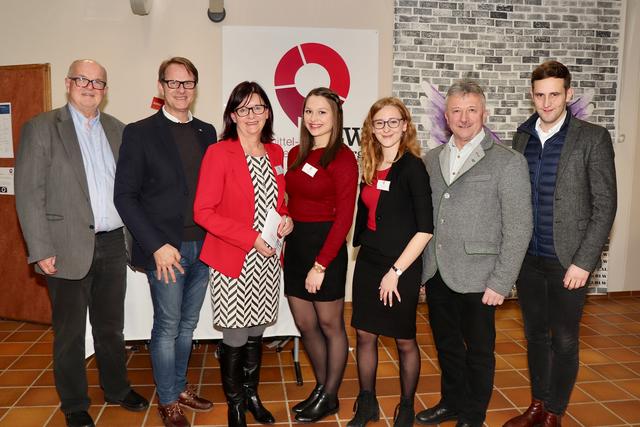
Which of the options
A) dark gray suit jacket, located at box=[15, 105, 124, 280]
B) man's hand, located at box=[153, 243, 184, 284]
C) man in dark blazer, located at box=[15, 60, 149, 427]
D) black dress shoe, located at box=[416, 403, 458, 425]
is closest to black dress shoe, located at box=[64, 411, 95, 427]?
man in dark blazer, located at box=[15, 60, 149, 427]

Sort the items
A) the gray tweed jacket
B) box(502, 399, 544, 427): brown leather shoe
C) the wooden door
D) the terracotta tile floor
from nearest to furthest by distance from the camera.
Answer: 1. the gray tweed jacket
2. box(502, 399, 544, 427): brown leather shoe
3. the terracotta tile floor
4. the wooden door

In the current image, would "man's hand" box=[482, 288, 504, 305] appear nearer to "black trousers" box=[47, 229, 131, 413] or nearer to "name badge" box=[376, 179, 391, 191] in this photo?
"name badge" box=[376, 179, 391, 191]

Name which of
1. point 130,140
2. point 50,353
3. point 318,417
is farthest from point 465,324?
point 50,353

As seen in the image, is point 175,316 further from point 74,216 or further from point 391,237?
point 391,237

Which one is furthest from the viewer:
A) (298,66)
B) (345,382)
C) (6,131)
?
(298,66)

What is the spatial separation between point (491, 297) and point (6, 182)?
13.0 feet

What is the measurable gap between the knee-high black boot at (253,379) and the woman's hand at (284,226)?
1.73 feet

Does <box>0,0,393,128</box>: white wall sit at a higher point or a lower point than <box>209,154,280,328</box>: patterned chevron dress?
higher

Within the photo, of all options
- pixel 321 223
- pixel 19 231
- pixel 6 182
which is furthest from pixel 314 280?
pixel 6 182

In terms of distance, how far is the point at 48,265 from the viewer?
2.42 m

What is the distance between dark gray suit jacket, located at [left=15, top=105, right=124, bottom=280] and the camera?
2.39 metres

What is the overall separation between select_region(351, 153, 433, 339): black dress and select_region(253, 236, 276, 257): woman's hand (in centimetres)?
42

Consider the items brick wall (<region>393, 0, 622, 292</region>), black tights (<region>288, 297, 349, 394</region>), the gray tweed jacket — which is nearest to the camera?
the gray tweed jacket

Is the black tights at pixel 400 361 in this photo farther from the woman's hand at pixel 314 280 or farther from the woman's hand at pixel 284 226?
the woman's hand at pixel 284 226
